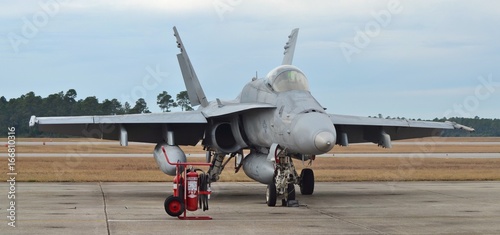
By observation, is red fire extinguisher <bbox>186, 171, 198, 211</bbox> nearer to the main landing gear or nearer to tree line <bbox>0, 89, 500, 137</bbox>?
the main landing gear

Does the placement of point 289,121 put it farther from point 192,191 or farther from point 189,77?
point 189,77

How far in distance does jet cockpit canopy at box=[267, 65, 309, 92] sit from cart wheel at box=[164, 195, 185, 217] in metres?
4.00

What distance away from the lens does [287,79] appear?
651 inches

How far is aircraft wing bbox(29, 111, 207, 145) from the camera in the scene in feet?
59.6

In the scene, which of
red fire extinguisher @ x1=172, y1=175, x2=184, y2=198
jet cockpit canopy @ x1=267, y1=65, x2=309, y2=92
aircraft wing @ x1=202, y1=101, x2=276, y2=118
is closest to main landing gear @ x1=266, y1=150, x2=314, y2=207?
aircraft wing @ x1=202, y1=101, x2=276, y2=118

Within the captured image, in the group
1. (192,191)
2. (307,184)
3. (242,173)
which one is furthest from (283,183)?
(242,173)

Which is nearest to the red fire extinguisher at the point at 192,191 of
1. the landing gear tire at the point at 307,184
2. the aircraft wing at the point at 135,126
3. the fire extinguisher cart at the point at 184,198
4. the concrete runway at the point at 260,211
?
the fire extinguisher cart at the point at 184,198

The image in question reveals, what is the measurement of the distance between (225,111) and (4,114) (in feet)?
227

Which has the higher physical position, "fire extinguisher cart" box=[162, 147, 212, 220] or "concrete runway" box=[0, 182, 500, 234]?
"fire extinguisher cart" box=[162, 147, 212, 220]

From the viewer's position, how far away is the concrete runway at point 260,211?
12039 millimetres

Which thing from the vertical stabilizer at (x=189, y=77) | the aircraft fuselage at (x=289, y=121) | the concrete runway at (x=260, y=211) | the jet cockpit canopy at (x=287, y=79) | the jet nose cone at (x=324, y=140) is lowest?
the concrete runway at (x=260, y=211)

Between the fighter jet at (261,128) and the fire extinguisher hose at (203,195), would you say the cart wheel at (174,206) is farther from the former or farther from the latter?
the fighter jet at (261,128)

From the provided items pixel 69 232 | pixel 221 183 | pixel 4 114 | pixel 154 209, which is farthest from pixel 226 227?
pixel 4 114

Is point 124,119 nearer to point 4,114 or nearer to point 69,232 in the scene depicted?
point 69,232
